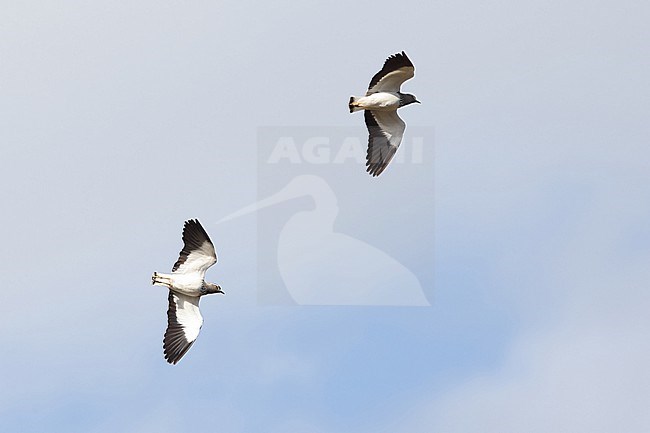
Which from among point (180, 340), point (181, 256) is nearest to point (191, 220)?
point (181, 256)

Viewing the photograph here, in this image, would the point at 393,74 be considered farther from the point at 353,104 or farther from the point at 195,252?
the point at 195,252

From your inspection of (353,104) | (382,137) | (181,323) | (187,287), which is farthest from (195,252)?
(382,137)

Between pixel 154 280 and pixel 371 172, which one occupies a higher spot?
pixel 371 172

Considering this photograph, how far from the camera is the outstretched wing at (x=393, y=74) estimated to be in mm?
43781

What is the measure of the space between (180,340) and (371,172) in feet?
26.7

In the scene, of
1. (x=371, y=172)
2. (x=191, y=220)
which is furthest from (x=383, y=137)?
(x=191, y=220)

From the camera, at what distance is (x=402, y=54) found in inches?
1721

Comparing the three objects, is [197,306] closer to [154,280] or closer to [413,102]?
[154,280]

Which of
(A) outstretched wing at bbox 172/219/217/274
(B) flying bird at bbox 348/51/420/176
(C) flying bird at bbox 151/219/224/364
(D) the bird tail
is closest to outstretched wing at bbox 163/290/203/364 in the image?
(C) flying bird at bbox 151/219/224/364

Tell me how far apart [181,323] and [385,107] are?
950 cm

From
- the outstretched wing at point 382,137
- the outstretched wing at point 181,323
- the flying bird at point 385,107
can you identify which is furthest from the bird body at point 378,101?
the outstretched wing at point 181,323

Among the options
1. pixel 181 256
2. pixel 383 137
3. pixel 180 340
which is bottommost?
pixel 180 340

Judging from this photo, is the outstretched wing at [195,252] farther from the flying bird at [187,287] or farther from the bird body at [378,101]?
the bird body at [378,101]

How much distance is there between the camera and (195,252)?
4388 centimetres
